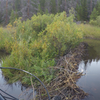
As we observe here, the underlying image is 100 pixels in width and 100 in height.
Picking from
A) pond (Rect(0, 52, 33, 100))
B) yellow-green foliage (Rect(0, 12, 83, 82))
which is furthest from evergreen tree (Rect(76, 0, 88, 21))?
pond (Rect(0, 52, 33, 100))

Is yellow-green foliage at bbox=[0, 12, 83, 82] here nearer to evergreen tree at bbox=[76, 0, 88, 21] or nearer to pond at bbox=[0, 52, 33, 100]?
pond at bbox=[0, 52, 33, 100]

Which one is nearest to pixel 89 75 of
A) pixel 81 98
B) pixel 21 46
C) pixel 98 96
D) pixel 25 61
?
pixel 98 96

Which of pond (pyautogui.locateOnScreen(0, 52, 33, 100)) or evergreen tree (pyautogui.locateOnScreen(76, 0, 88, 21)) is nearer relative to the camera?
pond (pyautogui.locateOnScreen(0, 52, 33, 100))

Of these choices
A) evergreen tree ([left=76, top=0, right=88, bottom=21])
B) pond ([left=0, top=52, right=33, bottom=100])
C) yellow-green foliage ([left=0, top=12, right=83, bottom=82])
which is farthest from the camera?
evergreen tree ([left=76, top=0, right=88, bottom=21])

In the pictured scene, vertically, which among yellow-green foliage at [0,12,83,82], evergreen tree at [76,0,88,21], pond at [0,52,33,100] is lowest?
pond at [0,52,33,100]

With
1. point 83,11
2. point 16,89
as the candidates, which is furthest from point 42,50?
point 83,11

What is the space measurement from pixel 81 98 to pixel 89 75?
179cm

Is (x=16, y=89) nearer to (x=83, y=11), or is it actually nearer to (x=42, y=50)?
(x=42, y=50)

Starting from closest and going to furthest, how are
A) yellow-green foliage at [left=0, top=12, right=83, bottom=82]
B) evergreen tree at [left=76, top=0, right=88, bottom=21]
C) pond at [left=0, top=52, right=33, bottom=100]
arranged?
1. pond at [left=0, top=52, right=33, bottom=100]
2. yellow-green foliage at [left=0, top=12, right=83, bottom=82]
3. evergreen tree at [left=76, top=0, right=88, bottom=21]

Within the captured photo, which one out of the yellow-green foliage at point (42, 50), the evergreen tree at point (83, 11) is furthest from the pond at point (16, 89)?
the evergreen tree at point (83, 11)

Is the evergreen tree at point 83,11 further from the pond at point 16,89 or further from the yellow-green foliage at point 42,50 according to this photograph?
the pond at point 16,89

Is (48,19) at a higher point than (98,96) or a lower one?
higher

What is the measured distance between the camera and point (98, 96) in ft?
12.7

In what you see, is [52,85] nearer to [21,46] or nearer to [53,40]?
[21,46]
